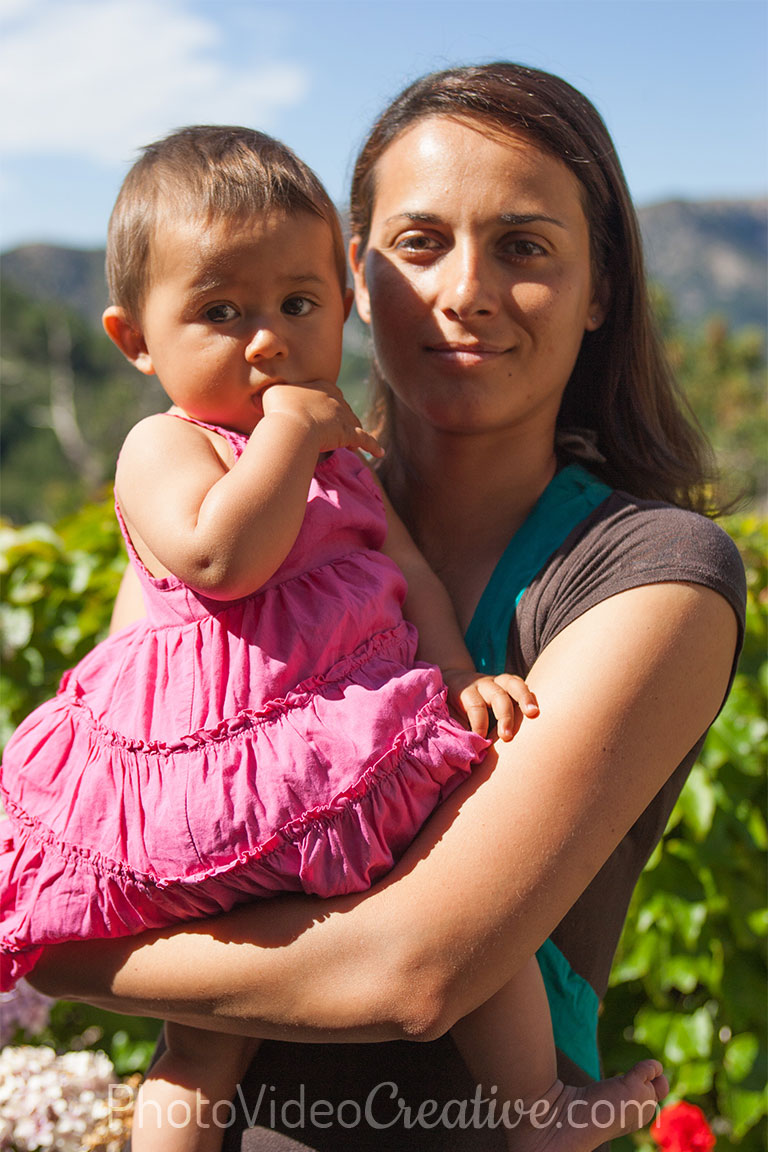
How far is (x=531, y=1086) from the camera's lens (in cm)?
151

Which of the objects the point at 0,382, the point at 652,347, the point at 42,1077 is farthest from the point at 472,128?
the point at 0,382

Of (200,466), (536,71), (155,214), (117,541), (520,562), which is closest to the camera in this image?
(200,466)

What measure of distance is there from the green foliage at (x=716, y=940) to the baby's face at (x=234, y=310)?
6.59 ft

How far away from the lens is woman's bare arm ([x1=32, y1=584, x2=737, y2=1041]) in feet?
4.40

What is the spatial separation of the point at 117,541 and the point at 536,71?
2.29 meters

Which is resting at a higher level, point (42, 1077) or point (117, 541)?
point (117, 541)

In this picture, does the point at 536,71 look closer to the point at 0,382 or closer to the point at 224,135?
the point at 224,135

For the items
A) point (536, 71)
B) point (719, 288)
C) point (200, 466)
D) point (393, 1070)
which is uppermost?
point (536, 71)

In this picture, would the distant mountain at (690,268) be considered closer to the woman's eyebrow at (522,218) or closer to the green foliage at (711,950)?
the green foliage at (711,950)

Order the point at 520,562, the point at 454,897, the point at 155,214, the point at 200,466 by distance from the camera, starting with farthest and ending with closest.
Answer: the point at 520,562
the point at 155,214
the point at 200,466
the point at 454,897

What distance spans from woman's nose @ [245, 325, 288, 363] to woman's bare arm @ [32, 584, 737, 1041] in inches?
24.2

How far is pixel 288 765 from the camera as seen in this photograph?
4.63 feet

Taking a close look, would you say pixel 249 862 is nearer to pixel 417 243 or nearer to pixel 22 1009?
pixel 417 243

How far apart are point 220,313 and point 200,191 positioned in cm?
18
